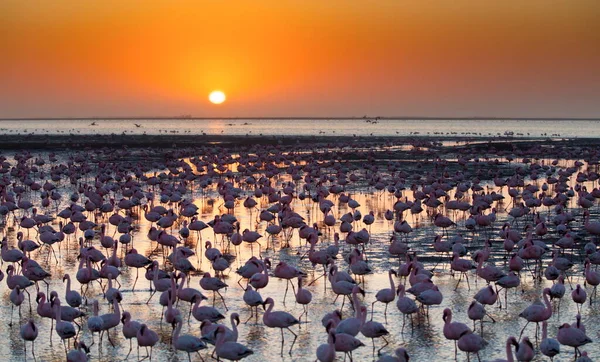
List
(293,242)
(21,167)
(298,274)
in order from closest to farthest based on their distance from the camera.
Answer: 1. (298,274)
2. (293,242)
3. (21,167)

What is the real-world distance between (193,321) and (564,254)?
854cm

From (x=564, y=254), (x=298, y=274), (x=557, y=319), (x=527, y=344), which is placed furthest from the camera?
(x=564, y=254)

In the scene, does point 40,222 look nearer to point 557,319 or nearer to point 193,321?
point 193,321

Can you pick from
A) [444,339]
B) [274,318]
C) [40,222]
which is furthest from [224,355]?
[40,222]

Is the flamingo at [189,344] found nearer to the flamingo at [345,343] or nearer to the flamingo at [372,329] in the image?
the flamingo at [345,343]

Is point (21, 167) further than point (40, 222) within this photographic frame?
Yes

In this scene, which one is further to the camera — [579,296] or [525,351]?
[579,296]

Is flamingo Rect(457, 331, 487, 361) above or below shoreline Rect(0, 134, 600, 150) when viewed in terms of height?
above

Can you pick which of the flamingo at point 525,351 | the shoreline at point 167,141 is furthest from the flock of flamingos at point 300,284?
the shoreline at point 167,141

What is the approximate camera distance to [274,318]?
10719 mm

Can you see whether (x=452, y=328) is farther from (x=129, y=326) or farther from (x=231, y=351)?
(x=129, y=326)

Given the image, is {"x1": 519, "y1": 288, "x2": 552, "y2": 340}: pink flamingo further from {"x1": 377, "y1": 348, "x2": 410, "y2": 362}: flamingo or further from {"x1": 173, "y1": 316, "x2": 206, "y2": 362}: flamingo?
{"x1": 173, "y1": 316, "x2": 206, "y2": 362}: flamingo

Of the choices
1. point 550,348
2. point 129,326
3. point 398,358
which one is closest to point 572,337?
point 550,348

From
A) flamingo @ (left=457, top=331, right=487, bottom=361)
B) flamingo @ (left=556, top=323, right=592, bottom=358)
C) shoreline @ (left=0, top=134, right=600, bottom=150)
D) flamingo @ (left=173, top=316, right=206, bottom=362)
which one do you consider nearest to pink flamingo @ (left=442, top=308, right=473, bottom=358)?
flamingo @ (left=457, top=331, right=487, bottom=361)
